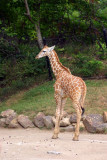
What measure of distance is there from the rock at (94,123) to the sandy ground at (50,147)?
210 millimetres

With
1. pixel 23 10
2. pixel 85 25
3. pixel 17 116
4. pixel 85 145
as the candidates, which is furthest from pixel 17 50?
pixel 85 145

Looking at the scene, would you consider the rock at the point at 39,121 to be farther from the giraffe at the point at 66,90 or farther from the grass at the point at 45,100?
the giraffe at the point at 66,90

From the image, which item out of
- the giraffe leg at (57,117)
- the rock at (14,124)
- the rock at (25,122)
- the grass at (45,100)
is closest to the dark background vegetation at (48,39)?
the grass at (45,100)

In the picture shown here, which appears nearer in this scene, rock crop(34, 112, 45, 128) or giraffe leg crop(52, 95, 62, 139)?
giraffe leg crop(52, 95, 62, 139)

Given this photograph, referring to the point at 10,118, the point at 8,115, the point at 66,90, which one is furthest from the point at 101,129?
the point at 8,115

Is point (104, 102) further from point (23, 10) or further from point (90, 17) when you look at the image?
point (23, 10)

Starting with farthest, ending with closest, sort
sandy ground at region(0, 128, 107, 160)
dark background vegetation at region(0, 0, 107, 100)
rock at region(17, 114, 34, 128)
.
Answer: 1. dark background vegetation at region(0, 0, 107, 100)
2. rock at region(17, 114, 34, 128)
3. sandy ground at region(0, 128, 107, 160)

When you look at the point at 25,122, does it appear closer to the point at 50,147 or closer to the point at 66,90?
the point at 66,90

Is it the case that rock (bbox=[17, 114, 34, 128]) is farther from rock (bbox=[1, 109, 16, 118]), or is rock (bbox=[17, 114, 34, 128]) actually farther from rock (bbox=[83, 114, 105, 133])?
rock (bbox=[83, 114, 105, 133])

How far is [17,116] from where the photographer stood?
32.9 ft

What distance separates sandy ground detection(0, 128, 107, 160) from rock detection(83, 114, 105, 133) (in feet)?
0.69

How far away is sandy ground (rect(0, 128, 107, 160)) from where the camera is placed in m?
6.37

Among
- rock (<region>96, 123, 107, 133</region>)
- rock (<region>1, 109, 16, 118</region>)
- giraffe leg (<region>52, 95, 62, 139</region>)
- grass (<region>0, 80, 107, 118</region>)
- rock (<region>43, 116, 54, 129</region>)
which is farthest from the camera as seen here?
rock (<region>1, 109, 16, 118</region>)

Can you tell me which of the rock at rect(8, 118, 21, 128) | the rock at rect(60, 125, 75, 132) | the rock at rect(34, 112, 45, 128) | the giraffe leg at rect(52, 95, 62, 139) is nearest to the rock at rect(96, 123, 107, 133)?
the rock at rect(60, 125, 75, 132)
